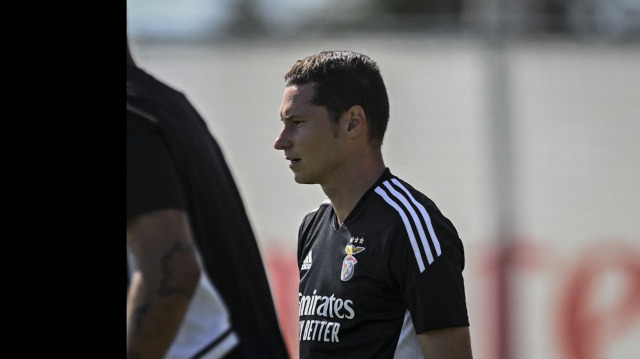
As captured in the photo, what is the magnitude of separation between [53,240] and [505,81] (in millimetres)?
7008

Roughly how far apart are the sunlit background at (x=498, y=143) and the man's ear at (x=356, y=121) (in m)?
5.49

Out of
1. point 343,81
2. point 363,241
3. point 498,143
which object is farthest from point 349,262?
point 498,143

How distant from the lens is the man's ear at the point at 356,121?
8.76 ft

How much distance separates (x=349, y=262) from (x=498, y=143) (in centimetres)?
591

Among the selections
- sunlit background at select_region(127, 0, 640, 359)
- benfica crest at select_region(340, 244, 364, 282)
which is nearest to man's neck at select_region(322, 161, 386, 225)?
benfica crest at select_region(340, 244, 364, 282)

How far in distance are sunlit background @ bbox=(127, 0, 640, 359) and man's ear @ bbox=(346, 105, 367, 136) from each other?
5.49 metres

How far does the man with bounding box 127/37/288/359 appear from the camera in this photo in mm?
2609

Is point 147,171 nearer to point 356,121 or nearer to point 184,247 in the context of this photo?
point 184,247

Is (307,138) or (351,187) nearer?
(307,138)

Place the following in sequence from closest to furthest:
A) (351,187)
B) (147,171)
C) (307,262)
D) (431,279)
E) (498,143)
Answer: (431,279) < (147,171) < (351,187) < (307,262) < (498,143)

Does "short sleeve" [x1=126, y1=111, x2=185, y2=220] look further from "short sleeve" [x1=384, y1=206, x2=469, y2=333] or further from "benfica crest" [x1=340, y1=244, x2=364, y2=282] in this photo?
"short sleeve" [x1=384, y1=206, x2=469, y2=333]

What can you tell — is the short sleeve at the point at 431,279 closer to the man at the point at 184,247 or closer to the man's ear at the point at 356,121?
the man's ear at the point at 356,121

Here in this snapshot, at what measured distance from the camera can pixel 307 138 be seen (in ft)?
8.63

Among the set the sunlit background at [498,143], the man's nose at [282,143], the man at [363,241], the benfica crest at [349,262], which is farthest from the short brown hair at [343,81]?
the sunlit background at [498,143]
